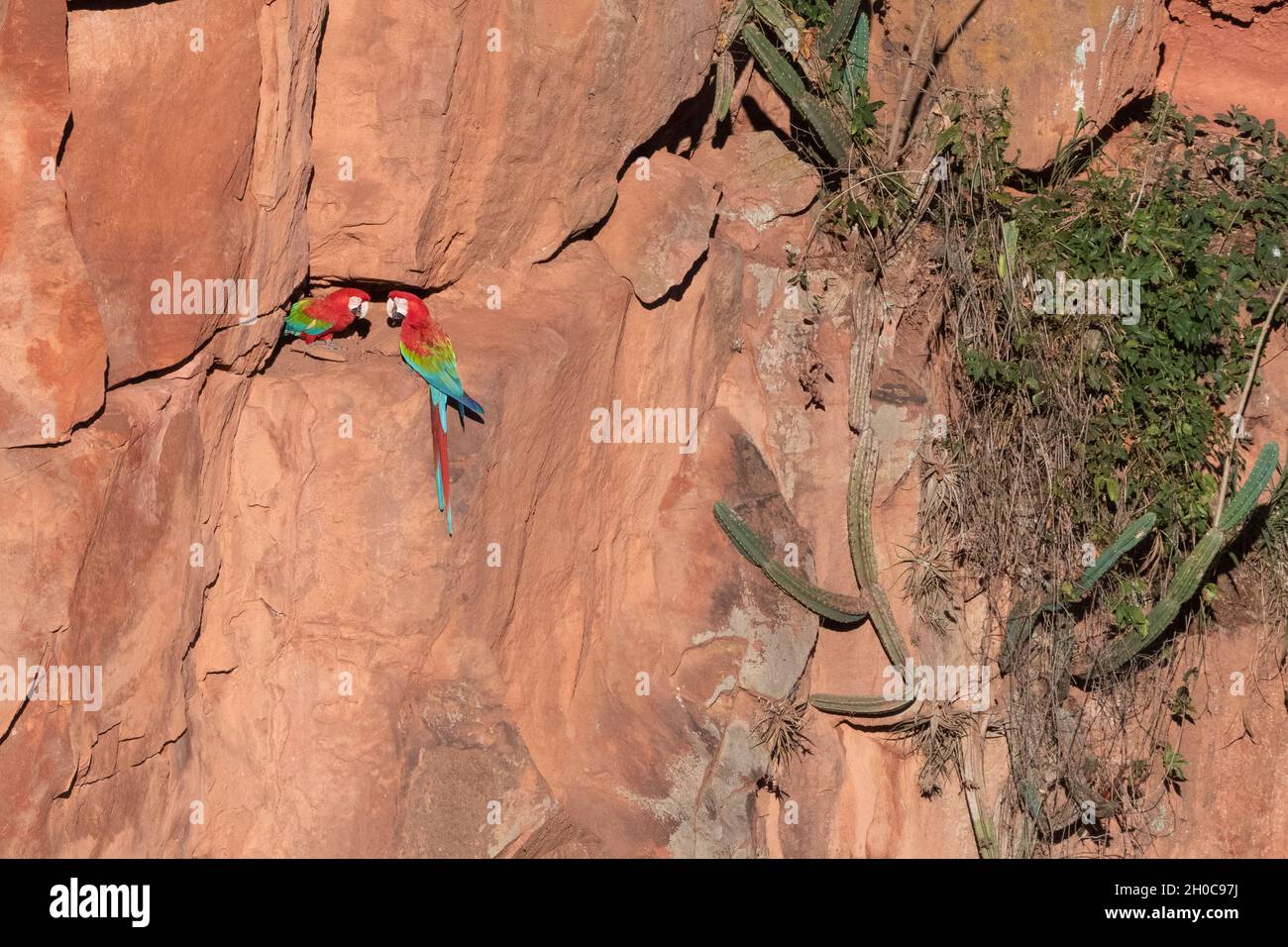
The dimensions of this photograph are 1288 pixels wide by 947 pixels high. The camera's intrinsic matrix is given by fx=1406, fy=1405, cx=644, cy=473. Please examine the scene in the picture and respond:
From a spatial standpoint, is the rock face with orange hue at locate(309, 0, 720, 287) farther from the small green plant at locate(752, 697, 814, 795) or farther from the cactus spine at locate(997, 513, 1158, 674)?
the cactus spine at locate(997, 513, 1158, 674)

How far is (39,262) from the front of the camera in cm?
454

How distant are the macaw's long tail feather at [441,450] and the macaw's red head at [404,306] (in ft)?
1.11

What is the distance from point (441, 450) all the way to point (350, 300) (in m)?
0.72

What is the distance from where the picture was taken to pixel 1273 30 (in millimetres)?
7598

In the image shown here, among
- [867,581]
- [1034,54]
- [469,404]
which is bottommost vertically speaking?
[867,581]

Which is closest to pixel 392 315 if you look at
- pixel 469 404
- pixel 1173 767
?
pixel 469 404

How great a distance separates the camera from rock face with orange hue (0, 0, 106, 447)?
4359 millimetres

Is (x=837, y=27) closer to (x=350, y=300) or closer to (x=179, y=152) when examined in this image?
(x=350, y=300)

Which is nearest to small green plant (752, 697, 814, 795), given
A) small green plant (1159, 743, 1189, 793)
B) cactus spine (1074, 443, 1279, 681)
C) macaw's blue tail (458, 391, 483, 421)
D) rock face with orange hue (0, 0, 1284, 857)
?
rock face with orange hue (0, 0, 1284, 857)

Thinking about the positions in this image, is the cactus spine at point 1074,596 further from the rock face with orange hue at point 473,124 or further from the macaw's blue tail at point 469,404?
the macaw's blue tail at point 469,404

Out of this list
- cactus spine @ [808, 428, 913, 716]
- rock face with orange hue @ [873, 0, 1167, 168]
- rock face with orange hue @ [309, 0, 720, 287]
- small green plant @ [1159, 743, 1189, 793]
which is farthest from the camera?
small green plant @ [1159, 743, 1189, 793]

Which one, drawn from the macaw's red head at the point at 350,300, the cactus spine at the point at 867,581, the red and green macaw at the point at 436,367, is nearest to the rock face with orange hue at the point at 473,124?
the macaw's red head at the point at 350,300

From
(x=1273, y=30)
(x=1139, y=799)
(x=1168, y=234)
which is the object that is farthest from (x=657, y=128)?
(x=1139, y=799)

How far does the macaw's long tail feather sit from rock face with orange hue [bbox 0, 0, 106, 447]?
128 centimetres
